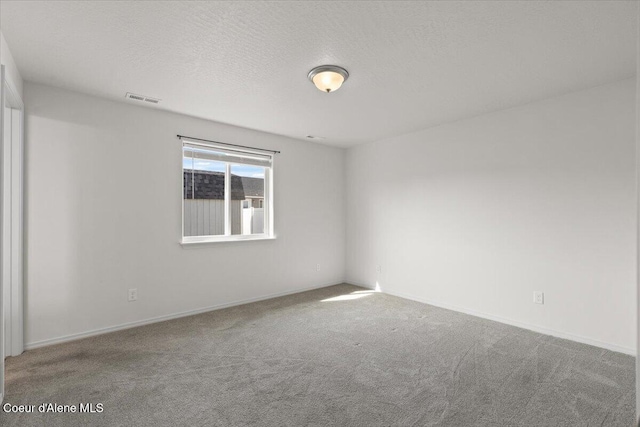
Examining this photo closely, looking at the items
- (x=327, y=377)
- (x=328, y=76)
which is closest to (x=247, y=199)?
(x=328, y=76)

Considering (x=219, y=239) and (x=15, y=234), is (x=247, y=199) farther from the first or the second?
(x=15, y=234)

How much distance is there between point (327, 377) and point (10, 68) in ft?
11.0

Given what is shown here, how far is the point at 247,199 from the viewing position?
453 cm

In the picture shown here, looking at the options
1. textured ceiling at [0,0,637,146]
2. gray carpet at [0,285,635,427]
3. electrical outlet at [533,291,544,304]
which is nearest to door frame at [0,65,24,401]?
gray carpet at [0,285,635,427]

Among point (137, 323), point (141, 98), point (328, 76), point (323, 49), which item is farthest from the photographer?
point (137, 323)

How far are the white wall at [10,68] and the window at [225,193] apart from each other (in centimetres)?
148

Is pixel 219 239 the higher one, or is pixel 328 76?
pixel 328 76

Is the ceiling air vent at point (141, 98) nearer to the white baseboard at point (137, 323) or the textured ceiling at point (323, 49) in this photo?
the textured ceiling at point (323, 49)

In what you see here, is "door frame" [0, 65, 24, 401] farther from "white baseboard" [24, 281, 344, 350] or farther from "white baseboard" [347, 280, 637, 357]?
"white baseboard" [347, 280, 637, 357]

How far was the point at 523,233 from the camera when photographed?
11.3 feet

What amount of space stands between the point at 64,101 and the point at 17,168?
2.52 feet

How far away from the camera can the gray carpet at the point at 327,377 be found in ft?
6.26

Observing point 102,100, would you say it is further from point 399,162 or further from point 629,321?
point 629,321

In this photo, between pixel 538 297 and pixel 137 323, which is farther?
pixel 137 323
